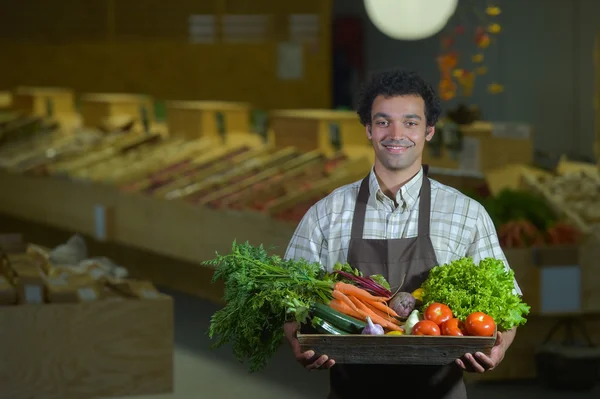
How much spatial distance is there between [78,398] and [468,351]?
2.73m

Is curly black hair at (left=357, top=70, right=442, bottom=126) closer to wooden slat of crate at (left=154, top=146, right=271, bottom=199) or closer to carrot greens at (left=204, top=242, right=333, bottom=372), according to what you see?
carrot greens at (left=204, top=242, right=333, bottom=372)

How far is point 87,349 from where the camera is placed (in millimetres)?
4617

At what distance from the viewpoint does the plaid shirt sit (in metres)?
2.46

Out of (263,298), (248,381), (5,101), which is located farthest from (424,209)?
(5,101)

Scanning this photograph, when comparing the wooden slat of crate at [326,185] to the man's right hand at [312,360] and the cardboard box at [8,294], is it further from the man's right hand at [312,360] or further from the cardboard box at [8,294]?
the man's right hand at [312,360]

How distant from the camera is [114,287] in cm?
502

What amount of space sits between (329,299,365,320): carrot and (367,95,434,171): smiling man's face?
1.03 feet

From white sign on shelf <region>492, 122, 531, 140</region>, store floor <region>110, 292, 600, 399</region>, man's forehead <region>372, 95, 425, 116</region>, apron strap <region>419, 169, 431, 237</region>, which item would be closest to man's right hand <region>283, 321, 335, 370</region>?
apron strap <region>419, 169, 431, 237</region>

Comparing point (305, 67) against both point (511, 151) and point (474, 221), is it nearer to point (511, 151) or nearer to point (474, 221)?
point (511, 151)

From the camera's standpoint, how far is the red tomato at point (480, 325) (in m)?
2.25

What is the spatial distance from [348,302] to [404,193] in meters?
0.27

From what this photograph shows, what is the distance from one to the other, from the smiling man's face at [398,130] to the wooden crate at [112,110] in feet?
23.5

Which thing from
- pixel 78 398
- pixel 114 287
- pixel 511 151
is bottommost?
pixel 78 398

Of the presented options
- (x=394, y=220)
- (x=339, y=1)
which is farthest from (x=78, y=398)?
(x=339, y=1)
